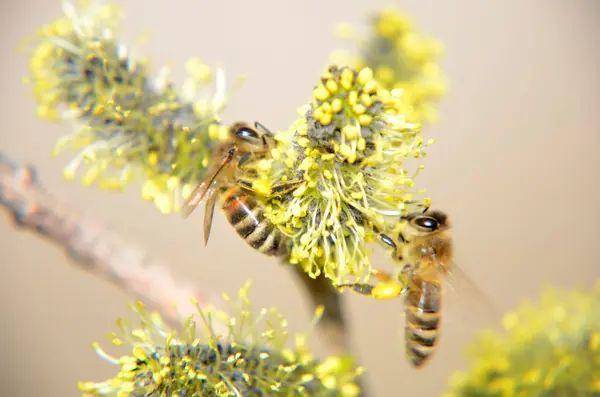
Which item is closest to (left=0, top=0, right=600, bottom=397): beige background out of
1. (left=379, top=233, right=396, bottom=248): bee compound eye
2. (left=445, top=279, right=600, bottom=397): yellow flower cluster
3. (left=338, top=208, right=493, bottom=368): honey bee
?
(left=445, top=279, right=600, bottom=397): yellow flower cluster

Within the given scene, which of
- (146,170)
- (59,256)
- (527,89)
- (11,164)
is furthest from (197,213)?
(527,89)

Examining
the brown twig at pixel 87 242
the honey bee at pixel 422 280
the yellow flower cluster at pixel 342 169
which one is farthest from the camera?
the brown twig at pixel 87 242

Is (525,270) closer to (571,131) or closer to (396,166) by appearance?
(571,131)

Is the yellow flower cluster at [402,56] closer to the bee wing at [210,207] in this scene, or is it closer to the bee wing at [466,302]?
the bee wing at [466,302]

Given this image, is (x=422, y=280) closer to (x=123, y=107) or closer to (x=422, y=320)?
(x=422, y=320)

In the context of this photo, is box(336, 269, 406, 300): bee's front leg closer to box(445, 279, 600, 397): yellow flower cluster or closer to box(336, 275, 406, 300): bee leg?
box(336, 275, 406, 300): bee leg

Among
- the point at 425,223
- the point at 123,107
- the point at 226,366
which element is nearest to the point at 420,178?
the point at 425,223

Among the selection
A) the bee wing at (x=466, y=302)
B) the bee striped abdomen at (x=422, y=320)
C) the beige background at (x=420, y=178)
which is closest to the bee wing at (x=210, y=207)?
the bee striped abdomen at (x=422, y=320)
